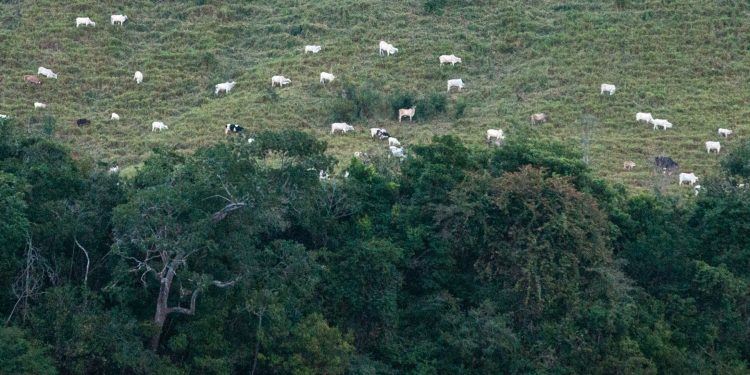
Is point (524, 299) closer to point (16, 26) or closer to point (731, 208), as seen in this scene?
point (731, 208)

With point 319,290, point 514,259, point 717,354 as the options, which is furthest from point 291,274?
point 717,354

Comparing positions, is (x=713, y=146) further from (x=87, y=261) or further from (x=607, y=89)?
(x=87, y=261)

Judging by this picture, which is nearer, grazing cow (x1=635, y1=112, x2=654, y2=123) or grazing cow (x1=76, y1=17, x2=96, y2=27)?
grazing cow (x1=635, y1=112, x2=654, y2=123)

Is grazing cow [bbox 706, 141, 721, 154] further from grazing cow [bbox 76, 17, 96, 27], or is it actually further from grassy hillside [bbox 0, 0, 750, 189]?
grazing cow [bbox 76, 17, 96, 27]

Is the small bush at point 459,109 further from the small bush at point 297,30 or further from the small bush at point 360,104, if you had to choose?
the small bush at point 297,30

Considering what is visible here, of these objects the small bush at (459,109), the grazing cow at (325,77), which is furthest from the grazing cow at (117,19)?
the small bush at (459,109)

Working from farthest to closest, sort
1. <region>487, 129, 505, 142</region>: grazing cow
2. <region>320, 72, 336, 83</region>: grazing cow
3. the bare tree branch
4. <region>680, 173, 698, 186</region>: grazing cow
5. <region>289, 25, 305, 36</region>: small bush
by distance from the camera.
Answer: <region>289, 25, 305, 36</region>: small bush
<region>320, 72, 336, 83</region>: grazing cow
<region>487, 129, 505, 142</region>: grazing cow
<region>680, 173, 698, 186</region>: grazing cow
the bare tree branch

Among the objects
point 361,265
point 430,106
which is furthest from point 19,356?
point 430,106

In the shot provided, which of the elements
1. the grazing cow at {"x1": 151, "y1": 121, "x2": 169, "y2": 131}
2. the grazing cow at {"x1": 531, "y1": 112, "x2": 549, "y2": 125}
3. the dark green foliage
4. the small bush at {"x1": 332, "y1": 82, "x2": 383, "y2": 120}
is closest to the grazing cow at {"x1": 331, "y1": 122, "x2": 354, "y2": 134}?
the small bush at {"x1": 332, "y1": 82, "x2": 383, "y2": 120}
